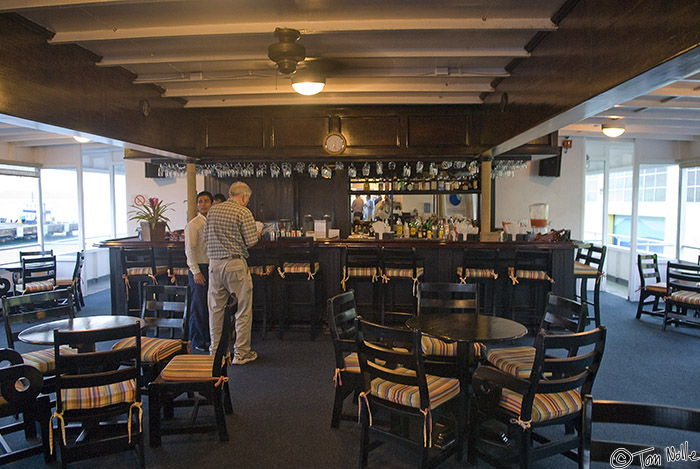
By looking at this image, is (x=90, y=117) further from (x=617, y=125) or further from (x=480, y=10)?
(x=617, y=125)

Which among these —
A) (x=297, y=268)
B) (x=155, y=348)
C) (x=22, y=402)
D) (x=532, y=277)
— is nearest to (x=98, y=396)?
(x=22, y=402)

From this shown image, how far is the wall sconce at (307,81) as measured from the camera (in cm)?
414

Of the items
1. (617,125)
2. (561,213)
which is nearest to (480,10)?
(617,125)

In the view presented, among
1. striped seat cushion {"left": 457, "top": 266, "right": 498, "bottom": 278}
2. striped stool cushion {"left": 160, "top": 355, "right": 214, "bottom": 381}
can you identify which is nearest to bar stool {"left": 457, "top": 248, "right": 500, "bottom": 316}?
striped seat cushion {"left": 457, "top": 266, "right": 498, "bottom": 278}

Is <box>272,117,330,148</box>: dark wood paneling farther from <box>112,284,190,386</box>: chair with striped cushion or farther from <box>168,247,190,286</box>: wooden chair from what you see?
<box>112,284,190,386</box>: chair with striped cushion

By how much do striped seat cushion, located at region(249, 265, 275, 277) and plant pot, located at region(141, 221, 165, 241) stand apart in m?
1.40

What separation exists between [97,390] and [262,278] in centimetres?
308

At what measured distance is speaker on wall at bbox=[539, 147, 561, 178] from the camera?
866 centimetres

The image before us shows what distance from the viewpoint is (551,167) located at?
343 inches

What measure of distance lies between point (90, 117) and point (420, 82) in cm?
335

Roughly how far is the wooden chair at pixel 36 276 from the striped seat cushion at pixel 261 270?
11.8 ft

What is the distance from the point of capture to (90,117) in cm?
420

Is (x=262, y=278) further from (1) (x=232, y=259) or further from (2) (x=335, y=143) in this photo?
(2) (x=335, y=143)

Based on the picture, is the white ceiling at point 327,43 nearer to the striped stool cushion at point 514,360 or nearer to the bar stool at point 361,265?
the bar stool at point 361,265
